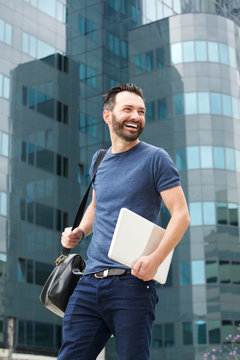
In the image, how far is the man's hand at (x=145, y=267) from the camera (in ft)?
11.2

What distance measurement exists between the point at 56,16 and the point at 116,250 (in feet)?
149

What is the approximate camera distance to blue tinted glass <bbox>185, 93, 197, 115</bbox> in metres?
43.9

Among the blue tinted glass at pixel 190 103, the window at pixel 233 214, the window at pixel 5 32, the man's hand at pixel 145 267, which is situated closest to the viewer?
the man's hand at pixel 145 267

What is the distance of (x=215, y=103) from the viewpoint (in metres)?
43.9

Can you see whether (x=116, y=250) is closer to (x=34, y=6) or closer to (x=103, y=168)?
(x=103, y=168)

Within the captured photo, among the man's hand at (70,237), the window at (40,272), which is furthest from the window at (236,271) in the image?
the man's hand at (70,237)

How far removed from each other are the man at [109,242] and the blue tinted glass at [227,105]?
40.8 m

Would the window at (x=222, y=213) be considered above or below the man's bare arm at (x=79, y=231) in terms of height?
above

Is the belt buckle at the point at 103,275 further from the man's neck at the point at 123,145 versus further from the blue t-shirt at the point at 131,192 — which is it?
the man's neck at the point at 123,145

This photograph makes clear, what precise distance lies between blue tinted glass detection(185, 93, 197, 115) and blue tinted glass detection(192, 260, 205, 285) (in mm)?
9782

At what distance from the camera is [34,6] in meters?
45.2

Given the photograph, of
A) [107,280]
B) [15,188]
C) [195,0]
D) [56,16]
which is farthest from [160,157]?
[195,0]

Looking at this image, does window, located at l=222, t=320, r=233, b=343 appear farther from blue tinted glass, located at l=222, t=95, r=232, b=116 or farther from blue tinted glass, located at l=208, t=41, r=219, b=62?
blue tinted glass, located at l=208, t=41, r=219, b=62

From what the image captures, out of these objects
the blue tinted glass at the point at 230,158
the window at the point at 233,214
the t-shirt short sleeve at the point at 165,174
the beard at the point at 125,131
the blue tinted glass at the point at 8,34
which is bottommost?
the t-shirt short sleeve at the point at 165,174
